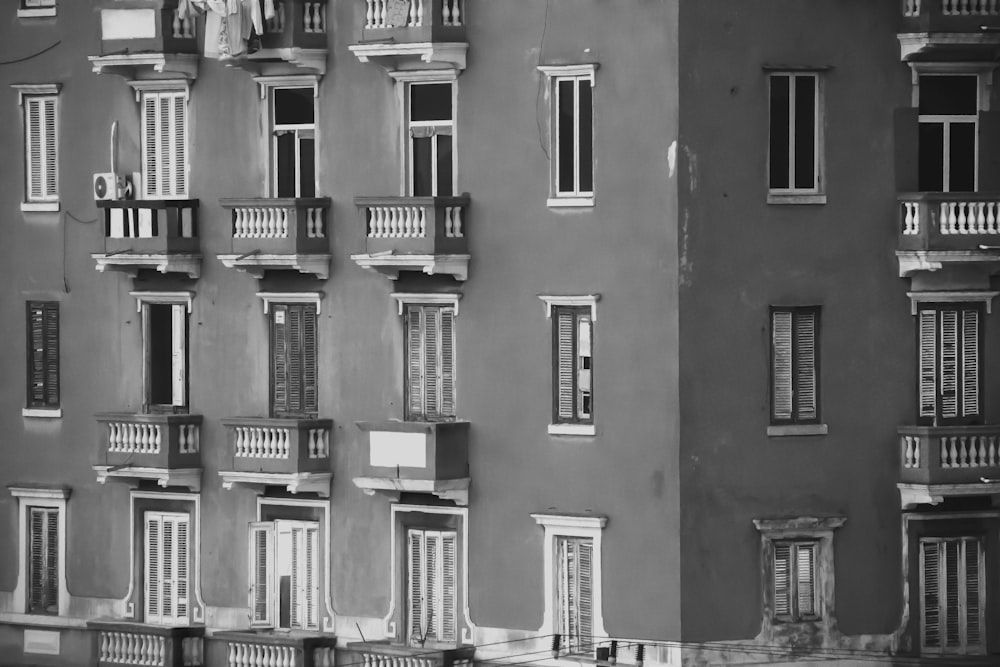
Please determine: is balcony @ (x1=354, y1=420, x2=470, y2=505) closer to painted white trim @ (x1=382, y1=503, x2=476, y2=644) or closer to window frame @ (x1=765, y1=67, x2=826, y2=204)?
painted white trim @ (x1=382, y1=503, x2=476, y2=644)

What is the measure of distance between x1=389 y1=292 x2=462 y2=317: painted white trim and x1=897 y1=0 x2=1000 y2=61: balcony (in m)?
9.11

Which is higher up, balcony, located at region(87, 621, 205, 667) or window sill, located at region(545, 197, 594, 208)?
window sill, located at region(545, 197, 594, 208)

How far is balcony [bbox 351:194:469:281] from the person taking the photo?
57.8 m

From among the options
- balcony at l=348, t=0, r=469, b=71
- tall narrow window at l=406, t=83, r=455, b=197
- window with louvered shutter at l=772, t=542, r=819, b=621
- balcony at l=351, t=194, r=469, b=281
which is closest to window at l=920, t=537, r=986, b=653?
window with louvered shutter at l=772, t=542, r=819, b=621

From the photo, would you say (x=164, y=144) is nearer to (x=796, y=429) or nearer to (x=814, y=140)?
(x=814, y=140)

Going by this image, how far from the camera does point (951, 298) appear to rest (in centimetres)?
5750

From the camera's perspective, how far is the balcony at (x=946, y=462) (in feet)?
186

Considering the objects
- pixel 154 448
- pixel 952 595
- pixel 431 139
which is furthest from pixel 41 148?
pixel 952 595

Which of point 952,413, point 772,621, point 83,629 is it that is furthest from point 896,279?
point 83,629

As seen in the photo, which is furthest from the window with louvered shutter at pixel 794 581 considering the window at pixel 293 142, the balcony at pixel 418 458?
the window at pixel 293 142

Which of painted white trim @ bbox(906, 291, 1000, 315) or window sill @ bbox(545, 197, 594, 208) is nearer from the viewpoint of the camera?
window sill @ bbox(545, 197, 594, 208)

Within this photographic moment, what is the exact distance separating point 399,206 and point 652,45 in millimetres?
5627

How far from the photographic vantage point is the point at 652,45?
56.0m

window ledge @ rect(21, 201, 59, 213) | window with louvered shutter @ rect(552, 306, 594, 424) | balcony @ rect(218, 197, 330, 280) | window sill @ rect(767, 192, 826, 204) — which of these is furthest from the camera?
window ledge @ rect(21, 201, 59, 213)
